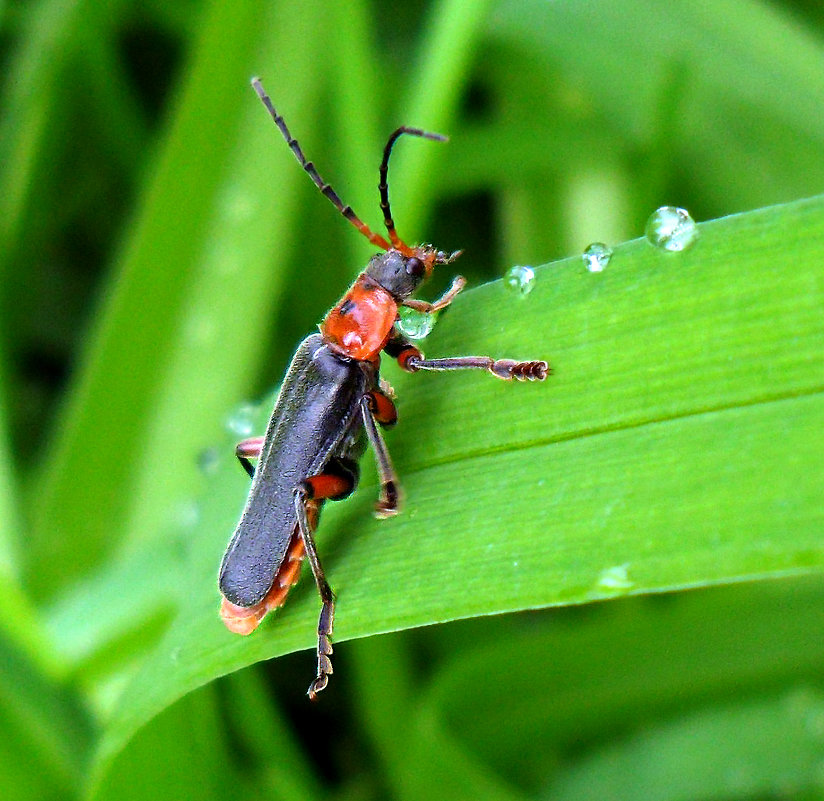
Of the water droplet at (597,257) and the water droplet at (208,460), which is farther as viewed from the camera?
the water droplet at (208,460)

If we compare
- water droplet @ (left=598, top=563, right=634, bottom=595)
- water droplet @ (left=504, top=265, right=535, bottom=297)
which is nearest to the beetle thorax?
water droplet @ (left=504, top=265, right=535, bottom=297)

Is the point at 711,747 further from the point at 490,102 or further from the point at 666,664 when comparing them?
the point at 490,102

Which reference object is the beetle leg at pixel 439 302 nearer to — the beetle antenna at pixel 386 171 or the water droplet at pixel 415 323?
the water droplet at pixel 415 323

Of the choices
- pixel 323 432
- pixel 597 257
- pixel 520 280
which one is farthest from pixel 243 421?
pixel 597 257

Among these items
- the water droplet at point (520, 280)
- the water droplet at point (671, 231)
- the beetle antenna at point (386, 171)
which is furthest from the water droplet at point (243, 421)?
the water droplet at point (671, 231)

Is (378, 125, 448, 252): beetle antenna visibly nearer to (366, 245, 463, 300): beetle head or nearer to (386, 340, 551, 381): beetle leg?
(366, 245, 463, 300): beetle head

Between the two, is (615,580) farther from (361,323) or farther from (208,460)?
(208,460)
